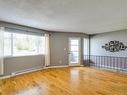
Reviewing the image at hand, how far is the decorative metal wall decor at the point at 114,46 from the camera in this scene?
6290 millimetres

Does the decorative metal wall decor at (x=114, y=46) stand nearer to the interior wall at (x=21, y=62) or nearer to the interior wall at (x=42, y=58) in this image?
the interior wall at (x=42, y=58)

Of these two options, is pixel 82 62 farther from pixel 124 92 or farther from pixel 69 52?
pixel 124 92

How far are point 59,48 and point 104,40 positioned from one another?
298cm

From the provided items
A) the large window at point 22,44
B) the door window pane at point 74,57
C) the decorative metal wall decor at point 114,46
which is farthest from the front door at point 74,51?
the large window at point 22,44

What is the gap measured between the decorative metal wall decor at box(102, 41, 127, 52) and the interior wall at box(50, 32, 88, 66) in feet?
7.87

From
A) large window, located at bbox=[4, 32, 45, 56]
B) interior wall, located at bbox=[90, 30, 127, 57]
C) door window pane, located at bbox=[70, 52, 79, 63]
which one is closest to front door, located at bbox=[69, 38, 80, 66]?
door window pane, located at bbox=[70, 52, 79, 63]

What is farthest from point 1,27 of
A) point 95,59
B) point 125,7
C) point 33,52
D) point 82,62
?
point 95,59

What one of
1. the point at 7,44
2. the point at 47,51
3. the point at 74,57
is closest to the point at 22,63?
the point at 7,44

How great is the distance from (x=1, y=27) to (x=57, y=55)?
3.52 metres

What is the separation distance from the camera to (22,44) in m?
5.39

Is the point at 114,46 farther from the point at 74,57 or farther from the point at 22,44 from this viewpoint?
the point at 22,44

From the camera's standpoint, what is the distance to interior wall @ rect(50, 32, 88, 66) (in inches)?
270

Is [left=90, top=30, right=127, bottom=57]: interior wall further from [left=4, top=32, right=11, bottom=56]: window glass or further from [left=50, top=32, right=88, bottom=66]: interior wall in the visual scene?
[left=4, top=32, right=11, bottom=56]: window glass

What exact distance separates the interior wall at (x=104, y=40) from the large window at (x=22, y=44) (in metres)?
3.74
